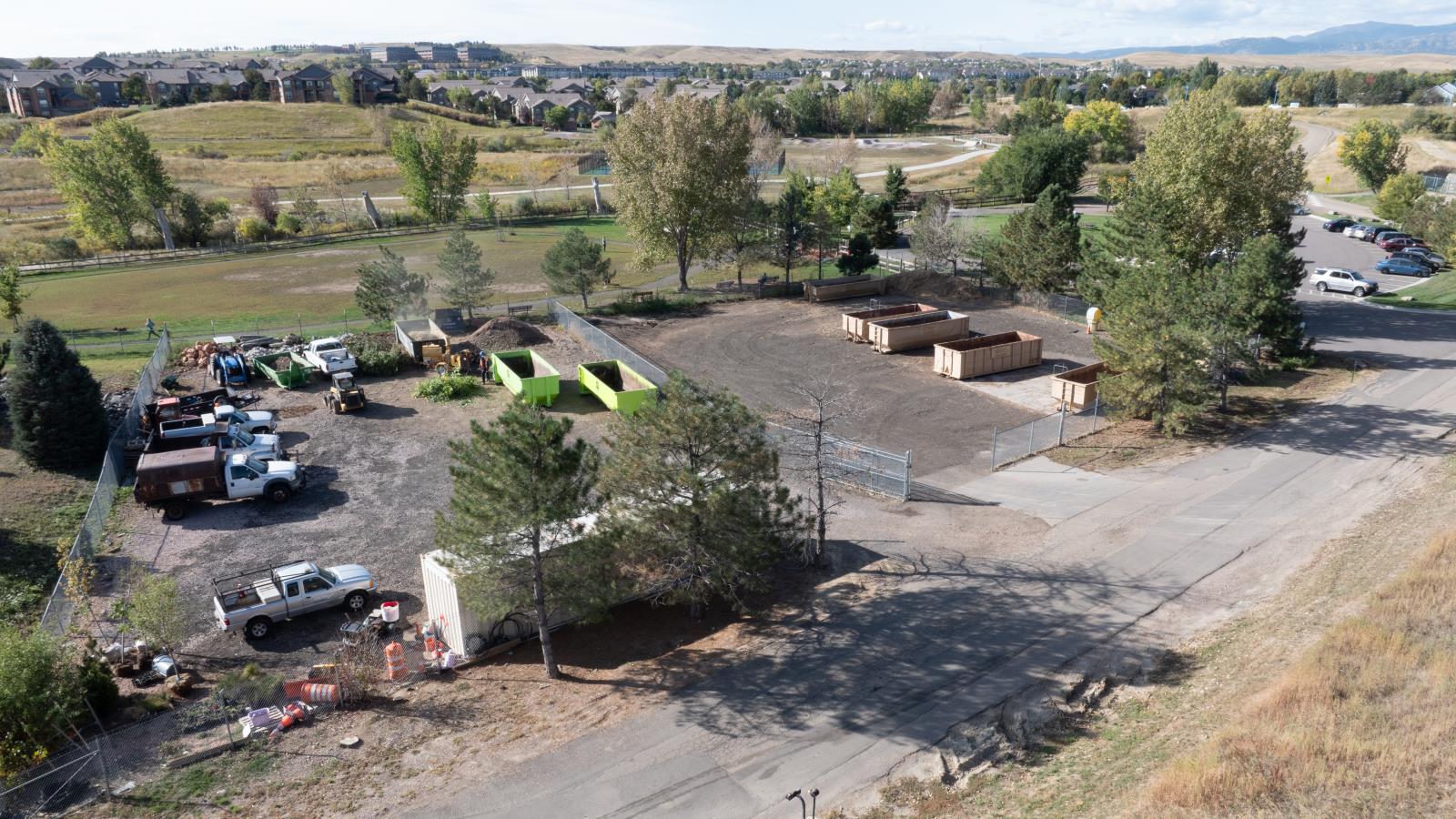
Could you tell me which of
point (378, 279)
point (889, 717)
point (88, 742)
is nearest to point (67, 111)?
point (378, 279)

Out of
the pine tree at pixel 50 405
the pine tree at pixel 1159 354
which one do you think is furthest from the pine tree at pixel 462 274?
the pine tree at pixel 1159 354

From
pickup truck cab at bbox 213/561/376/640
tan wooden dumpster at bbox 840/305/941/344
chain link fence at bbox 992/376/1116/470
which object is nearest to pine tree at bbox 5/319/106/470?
pickup truck cab at bbox 213/561/376/640

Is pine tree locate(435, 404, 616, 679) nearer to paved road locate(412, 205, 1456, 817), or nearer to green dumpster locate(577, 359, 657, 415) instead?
paved road locate(412, 205, 1456, 817)

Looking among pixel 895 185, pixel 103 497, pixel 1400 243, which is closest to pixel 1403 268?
pixel 1400 243

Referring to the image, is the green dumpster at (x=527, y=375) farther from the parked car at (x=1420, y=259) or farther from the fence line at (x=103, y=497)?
the parked car at (x=1420, y=259)

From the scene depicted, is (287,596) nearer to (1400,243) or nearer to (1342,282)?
(1342,282)

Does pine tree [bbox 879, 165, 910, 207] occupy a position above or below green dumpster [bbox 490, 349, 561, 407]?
above

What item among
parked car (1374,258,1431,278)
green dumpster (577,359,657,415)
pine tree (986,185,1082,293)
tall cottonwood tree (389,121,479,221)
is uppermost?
tall cottonwood tree (389,121,479,221)
